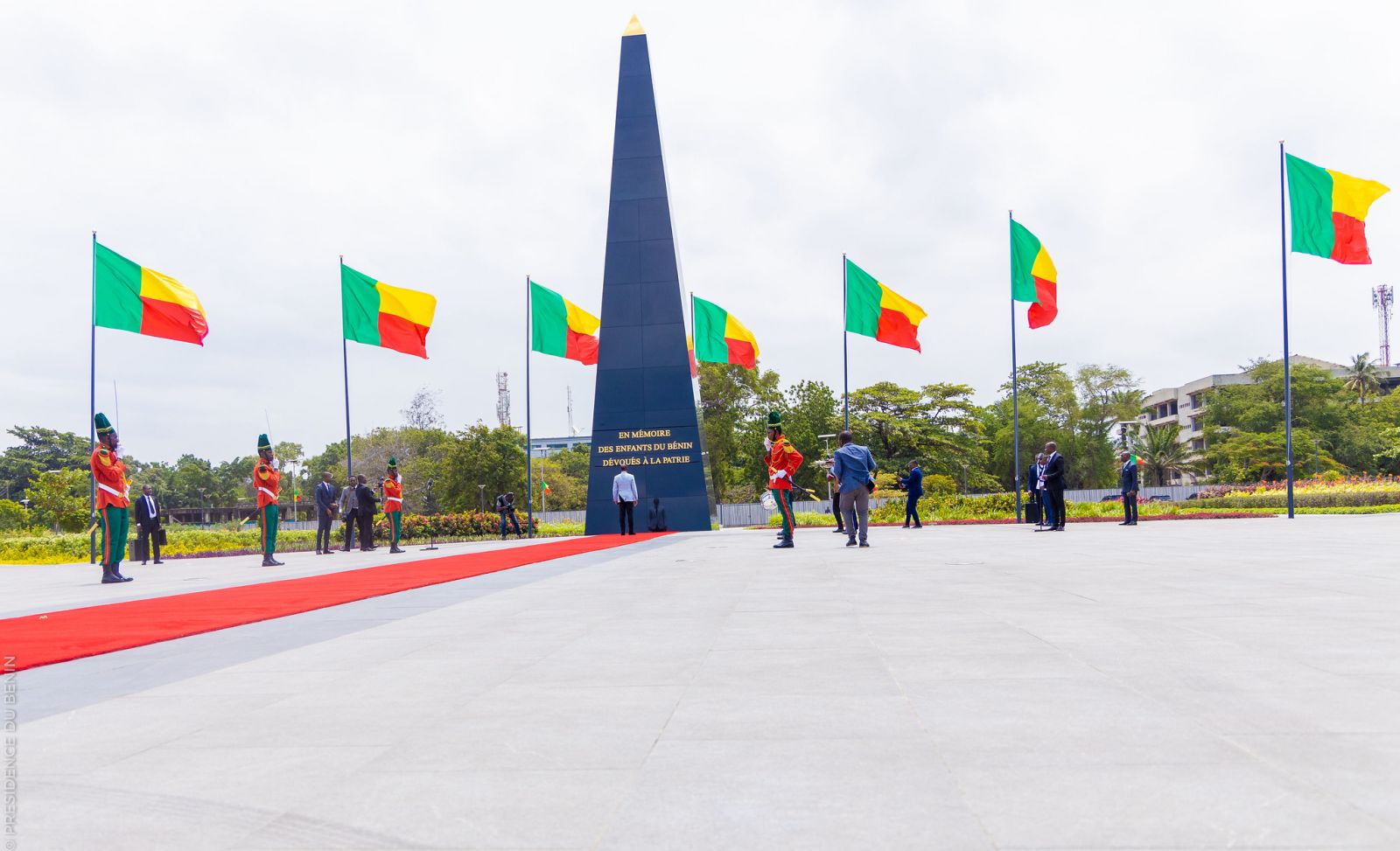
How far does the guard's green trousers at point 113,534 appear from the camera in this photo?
12.4 metres

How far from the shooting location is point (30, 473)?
221 feet

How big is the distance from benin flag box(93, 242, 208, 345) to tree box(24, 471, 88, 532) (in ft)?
58.8

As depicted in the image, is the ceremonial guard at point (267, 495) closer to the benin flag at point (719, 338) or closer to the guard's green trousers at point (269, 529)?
the guard's green trousers at point (269, 529)

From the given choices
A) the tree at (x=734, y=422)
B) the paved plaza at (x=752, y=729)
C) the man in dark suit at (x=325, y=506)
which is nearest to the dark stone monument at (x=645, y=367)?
the man in dark suit at (x=325, y=506)

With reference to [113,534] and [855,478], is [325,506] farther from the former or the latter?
[855,478]

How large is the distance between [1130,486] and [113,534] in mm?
18725

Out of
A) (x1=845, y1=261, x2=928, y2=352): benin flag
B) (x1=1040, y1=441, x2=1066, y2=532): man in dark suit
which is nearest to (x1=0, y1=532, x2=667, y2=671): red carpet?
(x1=1040, y1=441, x2=1066, y2=532): man in dark suit

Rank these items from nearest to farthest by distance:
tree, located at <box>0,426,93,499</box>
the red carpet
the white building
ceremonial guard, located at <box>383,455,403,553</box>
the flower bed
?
the red carpet, ceremonial guard, located at <box>383,455,403,553</box>, the flower bed, tree, located at <box>0,426,93,499</box>, the white building

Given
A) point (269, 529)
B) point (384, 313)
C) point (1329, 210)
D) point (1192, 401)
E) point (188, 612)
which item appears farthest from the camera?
point (1192, 401)

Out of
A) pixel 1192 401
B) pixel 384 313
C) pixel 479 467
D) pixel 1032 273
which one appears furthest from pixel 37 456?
pixel 1192 401

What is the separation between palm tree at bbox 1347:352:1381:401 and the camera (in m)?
77.1

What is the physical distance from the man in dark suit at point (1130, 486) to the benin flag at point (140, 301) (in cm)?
1853

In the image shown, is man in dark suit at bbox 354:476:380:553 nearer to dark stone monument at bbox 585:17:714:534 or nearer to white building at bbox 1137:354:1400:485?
dark stone monument at bbox 585:17:714:534

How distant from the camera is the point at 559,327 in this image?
2634cm
